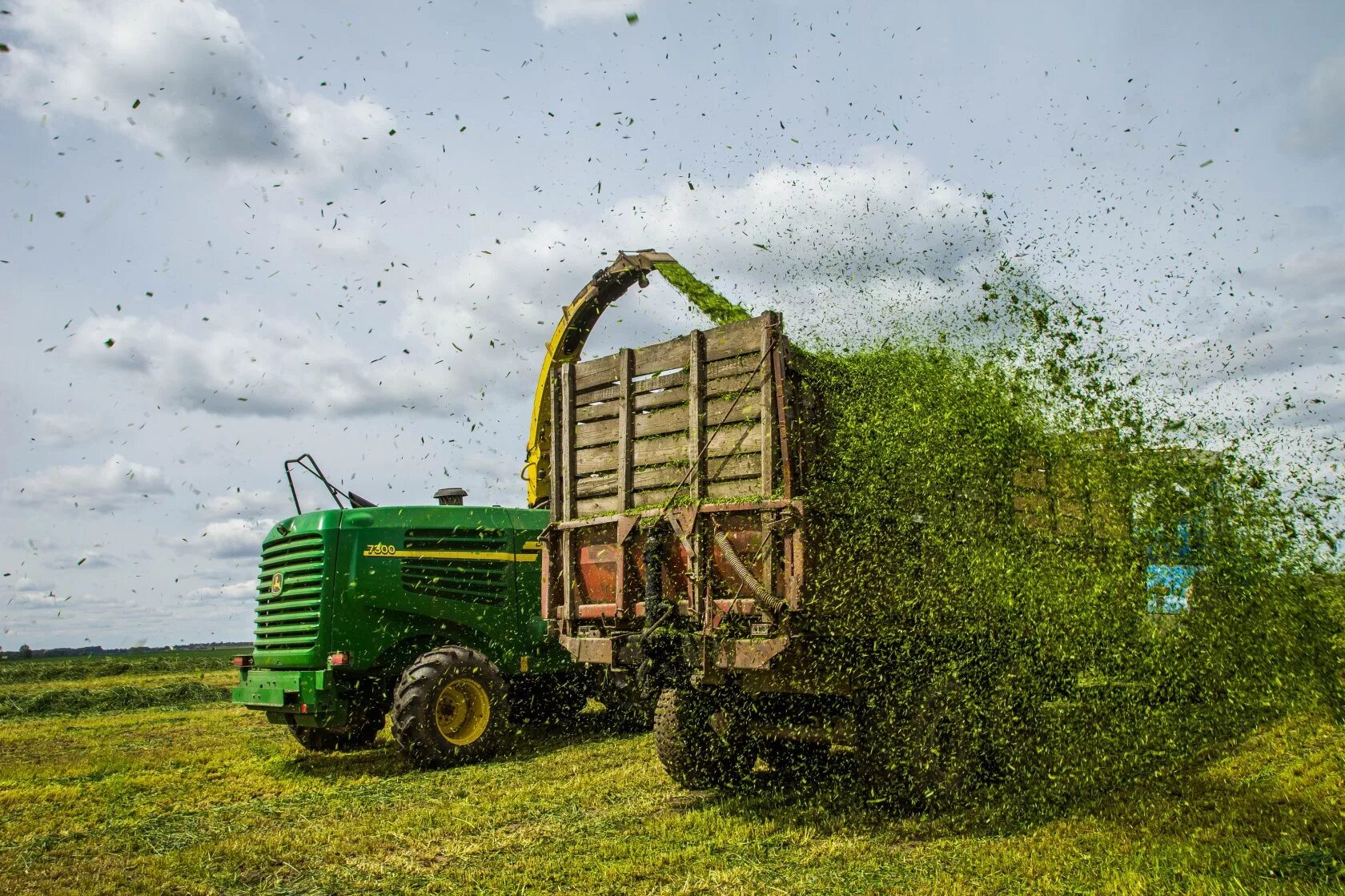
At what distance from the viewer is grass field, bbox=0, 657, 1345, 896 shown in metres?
4.77

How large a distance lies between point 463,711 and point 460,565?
1.38 m

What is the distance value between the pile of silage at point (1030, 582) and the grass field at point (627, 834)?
473 millimetres

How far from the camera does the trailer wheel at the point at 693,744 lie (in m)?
6.62

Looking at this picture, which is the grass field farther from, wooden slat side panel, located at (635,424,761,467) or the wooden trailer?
wooden slat side panel, located at (635,424,761,467)

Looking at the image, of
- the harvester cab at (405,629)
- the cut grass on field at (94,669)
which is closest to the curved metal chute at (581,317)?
the harvester cab at (405,629)

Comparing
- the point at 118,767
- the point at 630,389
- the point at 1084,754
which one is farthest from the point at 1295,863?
the point at 118,767

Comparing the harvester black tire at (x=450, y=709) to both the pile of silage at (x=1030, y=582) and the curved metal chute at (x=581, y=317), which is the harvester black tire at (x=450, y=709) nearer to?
the curved metal chute at (x=581, y=317)

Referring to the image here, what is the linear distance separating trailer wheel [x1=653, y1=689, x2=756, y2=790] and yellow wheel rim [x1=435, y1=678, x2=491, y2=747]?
7.50ft

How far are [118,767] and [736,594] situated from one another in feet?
20.4

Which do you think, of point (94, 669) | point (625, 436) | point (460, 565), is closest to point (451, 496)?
point (460, 565)

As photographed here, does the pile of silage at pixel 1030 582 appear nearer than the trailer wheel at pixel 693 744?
Yes

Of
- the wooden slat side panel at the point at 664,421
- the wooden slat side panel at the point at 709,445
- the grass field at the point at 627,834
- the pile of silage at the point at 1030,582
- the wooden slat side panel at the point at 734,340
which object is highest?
the wooden slat side panel at the point at 734,340

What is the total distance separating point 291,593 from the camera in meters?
8.74

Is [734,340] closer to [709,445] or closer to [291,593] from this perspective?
[709,445]
